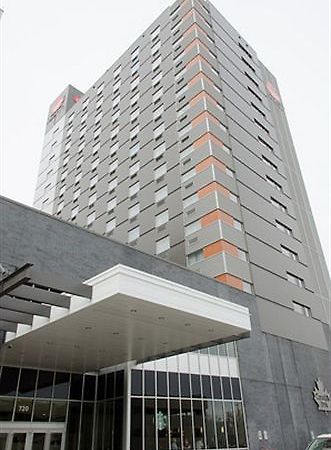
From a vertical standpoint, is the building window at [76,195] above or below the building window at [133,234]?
above

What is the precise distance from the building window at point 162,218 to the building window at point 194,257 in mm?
4797

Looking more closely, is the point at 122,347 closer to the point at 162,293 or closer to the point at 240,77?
the point at 162,293

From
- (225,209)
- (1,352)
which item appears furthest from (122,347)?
(225,209)

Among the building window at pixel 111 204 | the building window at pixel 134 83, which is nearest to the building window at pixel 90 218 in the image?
the building window at pixel 111 204

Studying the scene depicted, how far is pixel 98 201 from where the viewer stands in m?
42.2

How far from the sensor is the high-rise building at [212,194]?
24828mm

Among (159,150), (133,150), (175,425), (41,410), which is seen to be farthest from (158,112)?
(41,410)

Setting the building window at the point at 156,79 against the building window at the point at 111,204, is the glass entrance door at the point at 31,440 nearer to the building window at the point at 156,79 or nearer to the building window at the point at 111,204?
the building window at the point at 111,204

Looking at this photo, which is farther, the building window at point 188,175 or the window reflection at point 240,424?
the building window at point 188,175

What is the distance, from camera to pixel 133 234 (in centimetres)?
3581

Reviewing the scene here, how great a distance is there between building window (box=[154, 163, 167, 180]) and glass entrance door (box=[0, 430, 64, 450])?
79.9 feet

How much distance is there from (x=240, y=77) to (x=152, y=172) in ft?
57.7

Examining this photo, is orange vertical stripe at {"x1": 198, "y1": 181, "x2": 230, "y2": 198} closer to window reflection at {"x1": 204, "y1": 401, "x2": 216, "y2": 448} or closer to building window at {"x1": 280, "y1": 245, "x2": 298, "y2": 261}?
building window at {"x1": 280, "y1": 245, "x2": 298, "y2": 261}

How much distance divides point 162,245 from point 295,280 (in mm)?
12316
